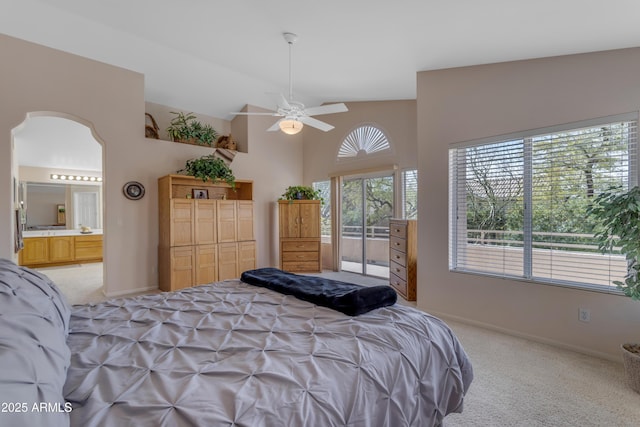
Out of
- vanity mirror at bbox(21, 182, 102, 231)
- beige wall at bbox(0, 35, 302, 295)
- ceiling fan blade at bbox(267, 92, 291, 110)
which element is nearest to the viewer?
ceiling fan blade at bbox(267, 92, 291, 110)

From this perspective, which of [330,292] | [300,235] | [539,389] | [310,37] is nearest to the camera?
[330,292]

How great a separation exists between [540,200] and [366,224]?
305 cm

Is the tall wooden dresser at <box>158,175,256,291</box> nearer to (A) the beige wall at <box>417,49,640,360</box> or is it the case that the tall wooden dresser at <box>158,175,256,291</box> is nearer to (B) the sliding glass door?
(B) the sliding glass door

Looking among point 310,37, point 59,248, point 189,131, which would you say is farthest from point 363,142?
point 59,248

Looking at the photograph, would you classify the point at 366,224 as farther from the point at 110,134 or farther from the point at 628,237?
the point at 110,134

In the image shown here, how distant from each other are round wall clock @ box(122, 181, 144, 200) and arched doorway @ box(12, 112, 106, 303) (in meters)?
1.60

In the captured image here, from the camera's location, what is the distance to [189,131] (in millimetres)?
5309

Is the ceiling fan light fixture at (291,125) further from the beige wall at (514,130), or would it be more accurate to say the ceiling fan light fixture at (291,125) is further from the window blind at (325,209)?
the window blind at (325,209)

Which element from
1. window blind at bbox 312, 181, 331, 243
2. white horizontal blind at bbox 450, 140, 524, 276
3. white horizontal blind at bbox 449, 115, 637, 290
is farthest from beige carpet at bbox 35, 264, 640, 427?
window blind at bbox 312, 181, 331, 243

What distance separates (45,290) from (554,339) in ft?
13.2

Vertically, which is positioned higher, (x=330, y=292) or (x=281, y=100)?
(x=281, y=100)

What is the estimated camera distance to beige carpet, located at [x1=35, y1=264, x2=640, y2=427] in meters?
1.89

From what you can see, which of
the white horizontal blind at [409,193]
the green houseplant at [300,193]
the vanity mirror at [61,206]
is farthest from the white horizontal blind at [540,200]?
the vanity mirror at [61,206]

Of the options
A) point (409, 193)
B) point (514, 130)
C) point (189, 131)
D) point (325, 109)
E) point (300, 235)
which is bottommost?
point (300, 235)
